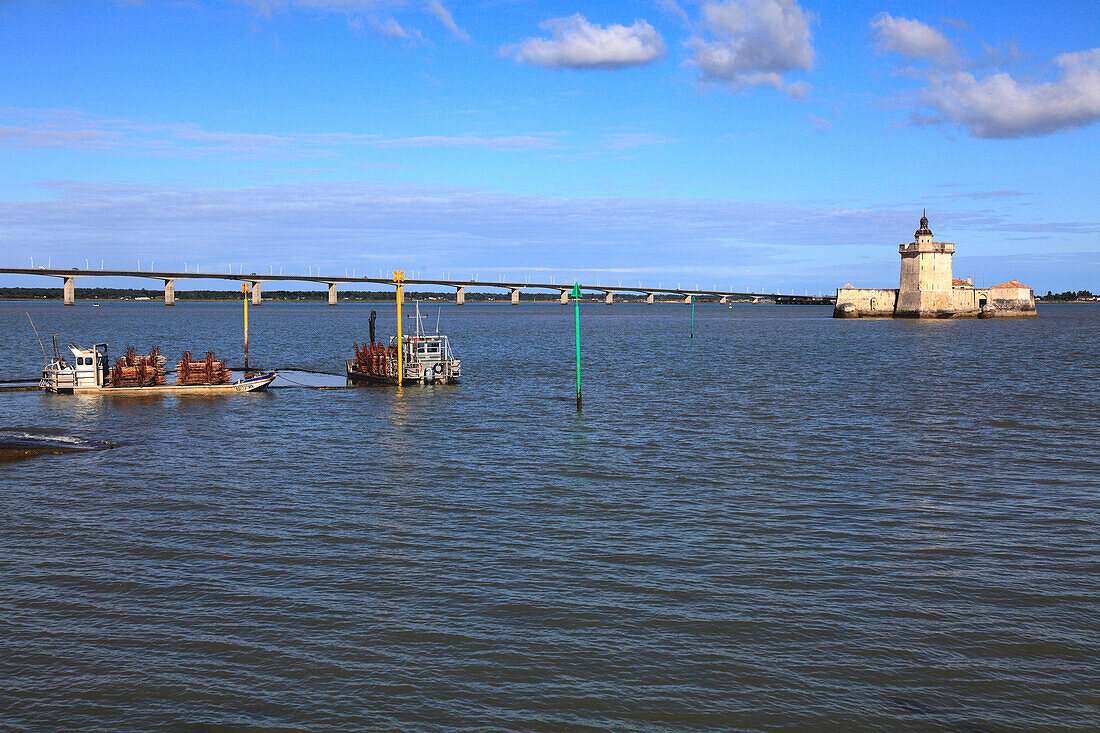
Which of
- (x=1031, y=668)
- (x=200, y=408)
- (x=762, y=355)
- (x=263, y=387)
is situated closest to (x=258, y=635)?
(x=1031, y=668)

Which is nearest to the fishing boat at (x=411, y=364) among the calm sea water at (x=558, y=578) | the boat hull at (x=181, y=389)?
the boat hull at (x=181, y=389)

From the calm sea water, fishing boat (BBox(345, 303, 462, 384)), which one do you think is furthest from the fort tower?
the calm sea water

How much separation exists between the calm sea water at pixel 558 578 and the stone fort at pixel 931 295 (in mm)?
123062

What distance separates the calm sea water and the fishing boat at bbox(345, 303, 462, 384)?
664 inches

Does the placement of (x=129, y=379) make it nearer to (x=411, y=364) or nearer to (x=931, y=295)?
(x=411, y=364)

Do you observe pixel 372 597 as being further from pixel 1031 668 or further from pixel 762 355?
pixel 762 355

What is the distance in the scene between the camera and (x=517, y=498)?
21.5 metres

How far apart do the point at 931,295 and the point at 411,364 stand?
124740mm

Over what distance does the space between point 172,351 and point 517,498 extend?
7083cm

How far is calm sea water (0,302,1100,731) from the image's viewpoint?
11086 millimetres

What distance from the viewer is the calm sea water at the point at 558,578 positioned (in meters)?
11.1

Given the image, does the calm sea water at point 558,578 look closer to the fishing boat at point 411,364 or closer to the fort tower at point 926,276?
A: the fishing boat at point 411,364

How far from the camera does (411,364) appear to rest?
1981 inches

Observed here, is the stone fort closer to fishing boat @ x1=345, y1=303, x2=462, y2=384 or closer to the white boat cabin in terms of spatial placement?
fishing boat @ x1=345, y1=303, x2=462, y2=384
